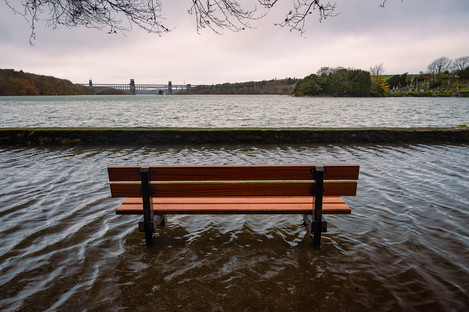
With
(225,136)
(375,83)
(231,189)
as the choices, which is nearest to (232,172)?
(231,189)

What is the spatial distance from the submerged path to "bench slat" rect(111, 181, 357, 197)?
673 centimetres

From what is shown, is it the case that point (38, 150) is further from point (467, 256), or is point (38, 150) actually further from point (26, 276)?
point (467, 256)

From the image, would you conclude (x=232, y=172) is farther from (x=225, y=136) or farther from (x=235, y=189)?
(x=225, y=136)

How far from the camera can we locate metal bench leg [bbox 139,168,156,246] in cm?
269

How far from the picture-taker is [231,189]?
2.79 metres


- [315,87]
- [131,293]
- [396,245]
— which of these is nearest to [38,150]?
[131,293]

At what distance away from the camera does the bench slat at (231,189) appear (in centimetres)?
277

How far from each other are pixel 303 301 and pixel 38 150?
30.8ft

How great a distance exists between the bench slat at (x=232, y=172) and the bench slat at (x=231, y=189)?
118 mm

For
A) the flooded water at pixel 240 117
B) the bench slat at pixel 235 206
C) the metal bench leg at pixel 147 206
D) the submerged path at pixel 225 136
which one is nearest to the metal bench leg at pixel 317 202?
the bench slat at pixel 235 206

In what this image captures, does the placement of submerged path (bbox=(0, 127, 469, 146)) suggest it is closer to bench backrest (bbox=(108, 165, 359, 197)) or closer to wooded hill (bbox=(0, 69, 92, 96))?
bench backrest (bbox=(108, 165, 359, 197))

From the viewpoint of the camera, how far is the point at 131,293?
2307 mm

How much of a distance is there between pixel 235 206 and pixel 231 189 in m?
0.29

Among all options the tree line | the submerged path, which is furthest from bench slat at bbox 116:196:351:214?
the tree line
